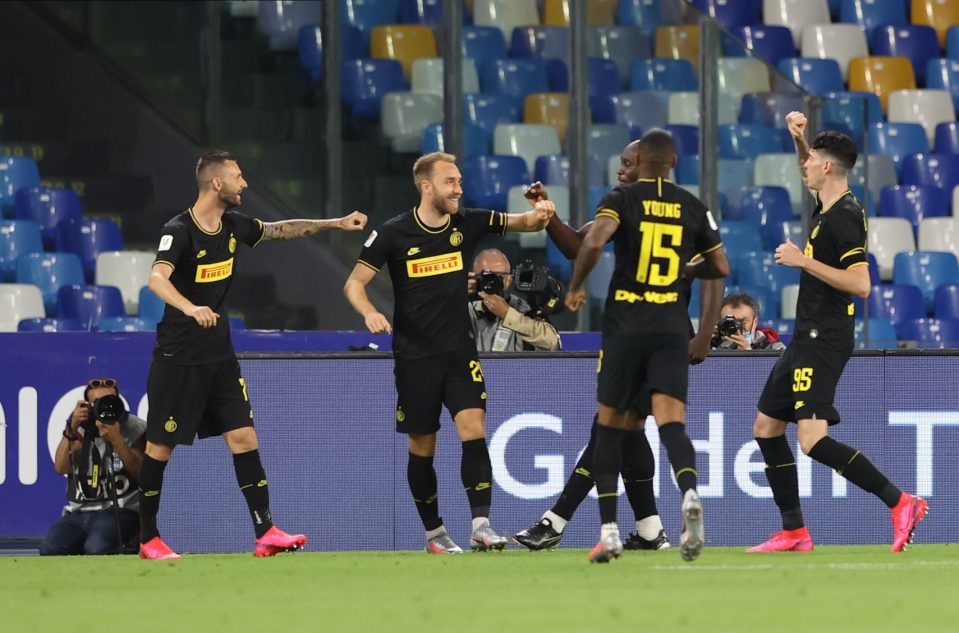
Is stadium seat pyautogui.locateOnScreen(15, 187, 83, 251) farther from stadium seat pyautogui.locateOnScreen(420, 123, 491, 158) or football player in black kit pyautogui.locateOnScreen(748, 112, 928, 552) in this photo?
football player in black kit pyautogui.locateOnScreen(748, 112, 928, 552)

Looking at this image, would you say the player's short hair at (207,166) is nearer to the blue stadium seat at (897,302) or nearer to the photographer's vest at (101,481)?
the photographer's vest at (101,481)

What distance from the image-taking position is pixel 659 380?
8.08m

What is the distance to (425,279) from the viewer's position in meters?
9.36

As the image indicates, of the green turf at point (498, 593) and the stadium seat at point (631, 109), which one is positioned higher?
the stadium seat at point (631, 109)

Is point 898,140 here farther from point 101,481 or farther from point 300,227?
point 101,481

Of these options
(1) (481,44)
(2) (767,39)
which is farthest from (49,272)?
(2) (767,39)

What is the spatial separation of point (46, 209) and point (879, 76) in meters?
7.74

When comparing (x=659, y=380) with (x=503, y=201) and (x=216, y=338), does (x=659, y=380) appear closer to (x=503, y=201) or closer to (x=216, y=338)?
(x=216, y=338)

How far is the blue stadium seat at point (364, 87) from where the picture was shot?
13.2m

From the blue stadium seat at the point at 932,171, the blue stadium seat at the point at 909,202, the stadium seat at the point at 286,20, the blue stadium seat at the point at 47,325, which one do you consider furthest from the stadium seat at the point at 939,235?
the blue stadium seat at the point at 47,325

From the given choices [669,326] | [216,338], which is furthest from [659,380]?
[216,338]

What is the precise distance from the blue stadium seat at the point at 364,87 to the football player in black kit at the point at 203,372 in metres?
3.89

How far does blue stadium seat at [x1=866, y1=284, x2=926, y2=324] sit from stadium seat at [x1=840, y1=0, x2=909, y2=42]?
422 centimetres

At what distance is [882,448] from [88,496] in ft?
14.6
